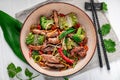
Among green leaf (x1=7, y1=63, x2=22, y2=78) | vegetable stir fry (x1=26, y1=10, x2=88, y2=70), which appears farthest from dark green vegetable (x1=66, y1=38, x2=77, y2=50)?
green leaf (x1=7, y1=63, x2=22, y2=78)


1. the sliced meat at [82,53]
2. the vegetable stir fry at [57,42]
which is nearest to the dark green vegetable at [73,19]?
the vegetable stir fry at [57,42]

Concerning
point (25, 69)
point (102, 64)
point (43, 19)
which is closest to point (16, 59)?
point (25, 69)

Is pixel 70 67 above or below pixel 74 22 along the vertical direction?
below

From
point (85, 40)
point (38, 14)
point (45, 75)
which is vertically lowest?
point (45, 75)

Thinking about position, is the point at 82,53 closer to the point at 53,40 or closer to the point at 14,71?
the point at 53,40

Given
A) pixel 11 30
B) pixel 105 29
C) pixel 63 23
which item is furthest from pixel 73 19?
pixel 11 30

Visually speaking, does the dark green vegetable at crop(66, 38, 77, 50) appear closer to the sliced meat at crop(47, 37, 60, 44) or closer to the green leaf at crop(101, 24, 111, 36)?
the sliced meat at crop(47, 37, 60, 44)

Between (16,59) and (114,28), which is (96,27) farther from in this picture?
(16,59)
